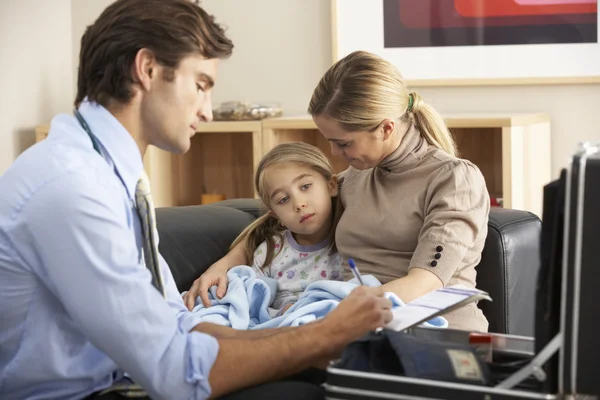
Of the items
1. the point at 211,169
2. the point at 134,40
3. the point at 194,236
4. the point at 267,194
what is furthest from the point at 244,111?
the point at 134,40

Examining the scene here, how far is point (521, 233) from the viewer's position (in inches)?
85.7

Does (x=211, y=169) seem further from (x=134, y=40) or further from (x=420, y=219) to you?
(x=134, y=40)

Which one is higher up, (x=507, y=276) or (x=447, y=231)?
(x=447, y=231)

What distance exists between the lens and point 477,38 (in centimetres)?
349

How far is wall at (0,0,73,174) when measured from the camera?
3807 mm

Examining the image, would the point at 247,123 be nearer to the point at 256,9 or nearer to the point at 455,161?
the point at 256,9

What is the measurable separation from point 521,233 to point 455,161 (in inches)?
11.2

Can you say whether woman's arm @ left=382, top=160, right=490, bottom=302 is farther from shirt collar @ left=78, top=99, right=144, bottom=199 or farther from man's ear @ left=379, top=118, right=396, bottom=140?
shirt collar @ left=78, top=99, right=144, bottom=199

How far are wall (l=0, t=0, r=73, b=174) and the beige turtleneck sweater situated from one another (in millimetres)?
2118

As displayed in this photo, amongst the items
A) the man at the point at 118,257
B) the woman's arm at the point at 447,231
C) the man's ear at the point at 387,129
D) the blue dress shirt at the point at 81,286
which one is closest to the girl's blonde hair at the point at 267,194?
the man's ear at the point at 387,129

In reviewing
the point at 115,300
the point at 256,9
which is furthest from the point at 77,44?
the point at 115,300

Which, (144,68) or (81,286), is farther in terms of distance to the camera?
(144,68)

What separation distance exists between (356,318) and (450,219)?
560 millimetres

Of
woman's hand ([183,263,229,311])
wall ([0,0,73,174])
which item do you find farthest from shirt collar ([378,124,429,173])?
wall ([0,0,73,174])
